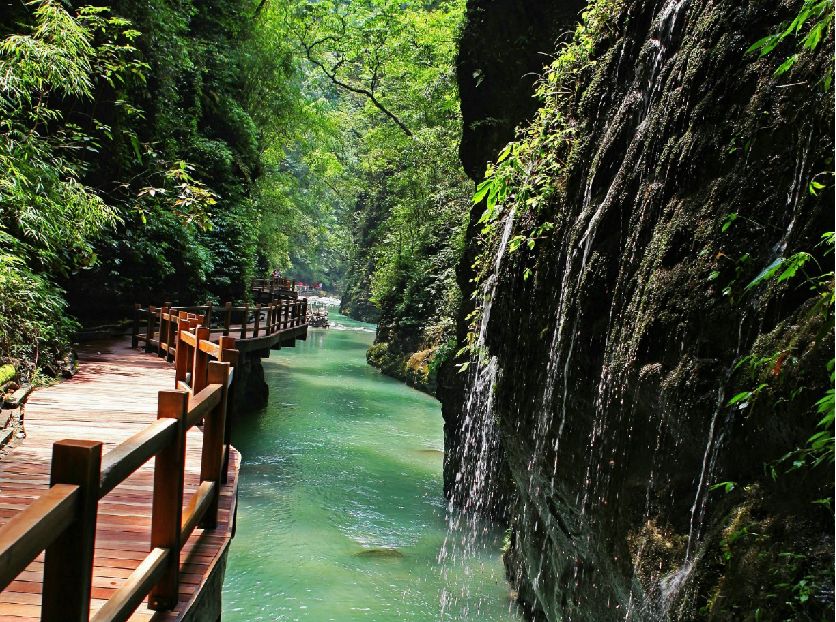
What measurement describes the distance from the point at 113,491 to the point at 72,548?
9.64 feet

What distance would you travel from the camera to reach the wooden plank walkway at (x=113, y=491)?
11.4 feet

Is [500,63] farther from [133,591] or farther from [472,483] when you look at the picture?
[133,591]

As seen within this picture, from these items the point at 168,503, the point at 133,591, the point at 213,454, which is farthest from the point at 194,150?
the point at 133,591

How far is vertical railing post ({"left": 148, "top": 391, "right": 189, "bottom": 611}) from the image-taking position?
3396 millimetres

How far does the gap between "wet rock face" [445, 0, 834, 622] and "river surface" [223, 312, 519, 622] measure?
2.54m

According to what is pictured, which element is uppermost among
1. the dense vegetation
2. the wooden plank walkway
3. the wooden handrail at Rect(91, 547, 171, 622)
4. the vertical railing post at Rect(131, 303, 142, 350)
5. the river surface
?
the dense vegetation

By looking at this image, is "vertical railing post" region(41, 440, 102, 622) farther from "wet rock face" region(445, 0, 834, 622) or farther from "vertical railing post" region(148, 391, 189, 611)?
"wet rock face" region(445, 0, 834, 622)

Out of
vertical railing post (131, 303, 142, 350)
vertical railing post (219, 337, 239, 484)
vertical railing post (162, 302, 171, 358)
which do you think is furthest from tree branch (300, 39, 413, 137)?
vertical railing post (219, 337, 239, 484)

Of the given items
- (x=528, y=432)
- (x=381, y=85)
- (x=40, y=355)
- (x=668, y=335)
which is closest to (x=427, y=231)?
(x=381, y=85)

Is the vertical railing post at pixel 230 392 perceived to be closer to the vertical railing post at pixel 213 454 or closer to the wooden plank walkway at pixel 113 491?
the wooden plank walkway at pixel 113 491

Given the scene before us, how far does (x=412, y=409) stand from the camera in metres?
20.9

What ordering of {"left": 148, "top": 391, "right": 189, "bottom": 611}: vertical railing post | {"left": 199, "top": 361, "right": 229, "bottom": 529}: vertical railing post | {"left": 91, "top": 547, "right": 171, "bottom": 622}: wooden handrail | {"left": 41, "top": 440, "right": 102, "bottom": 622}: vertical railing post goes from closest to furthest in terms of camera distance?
{"left": 41, "top": 440, "right": 102, "bottom": 622}: vertical railing post
{"left": 91, "top": 547, "right": 171, "bottom": 622}: wooden handrail
{"left": 148, "top": 391, "right": 189, "bottom": 611}: vertical railing post
{"left": 199, "top": 361, "right": 229, "bottom": 529}: vertical railing post

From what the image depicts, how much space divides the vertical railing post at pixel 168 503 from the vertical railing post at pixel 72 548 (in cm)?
97

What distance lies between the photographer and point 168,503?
11.2 ft
